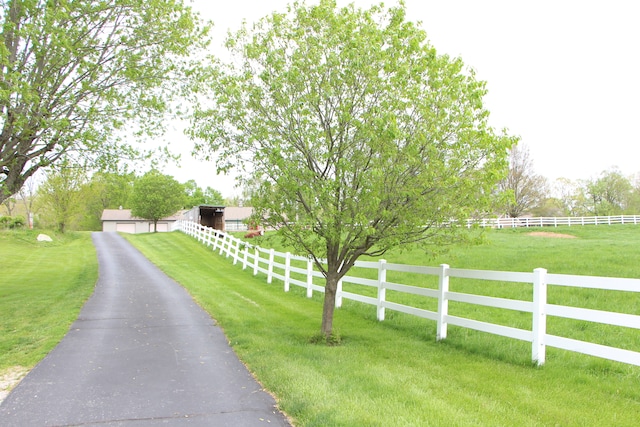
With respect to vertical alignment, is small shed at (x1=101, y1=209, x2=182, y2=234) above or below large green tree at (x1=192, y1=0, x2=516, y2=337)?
below

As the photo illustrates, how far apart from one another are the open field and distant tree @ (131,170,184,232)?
24051mm

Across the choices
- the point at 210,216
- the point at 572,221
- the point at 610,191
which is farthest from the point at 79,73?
the point at 610,191

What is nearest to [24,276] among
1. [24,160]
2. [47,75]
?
[24,160]

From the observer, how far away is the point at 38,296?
13094mm

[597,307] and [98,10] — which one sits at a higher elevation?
[98,10]

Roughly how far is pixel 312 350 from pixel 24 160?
9308mm

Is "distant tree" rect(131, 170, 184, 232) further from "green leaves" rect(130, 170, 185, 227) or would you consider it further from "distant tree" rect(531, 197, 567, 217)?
"distant tree" rect(531, 197, 567, 217)

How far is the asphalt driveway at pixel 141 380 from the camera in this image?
4547 mm

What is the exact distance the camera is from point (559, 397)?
483cm

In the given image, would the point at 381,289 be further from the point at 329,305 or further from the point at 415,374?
the point at 415,374

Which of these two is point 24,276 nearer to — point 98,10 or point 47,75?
point 47,75

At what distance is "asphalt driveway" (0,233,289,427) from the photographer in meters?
4.55

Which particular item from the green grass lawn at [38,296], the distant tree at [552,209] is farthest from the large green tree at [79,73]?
the distant tree at [552,209]

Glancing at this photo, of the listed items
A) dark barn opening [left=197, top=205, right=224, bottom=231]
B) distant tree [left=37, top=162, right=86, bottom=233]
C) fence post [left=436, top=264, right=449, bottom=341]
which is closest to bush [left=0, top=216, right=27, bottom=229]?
distant tree [left=37, top=162, right=86, bottom=233]
